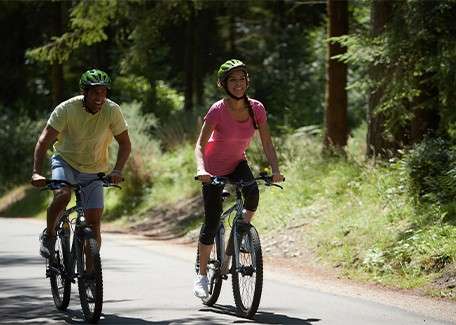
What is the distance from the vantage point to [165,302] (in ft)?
29.8

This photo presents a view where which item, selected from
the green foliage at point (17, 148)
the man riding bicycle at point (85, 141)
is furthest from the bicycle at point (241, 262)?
the green foliage at point (17, 148)

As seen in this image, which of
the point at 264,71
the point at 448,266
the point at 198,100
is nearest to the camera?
the point at 448,266

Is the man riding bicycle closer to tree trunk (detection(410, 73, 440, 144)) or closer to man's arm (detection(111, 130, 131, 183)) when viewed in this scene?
man's arm (detection(111, 130, 131, 183))

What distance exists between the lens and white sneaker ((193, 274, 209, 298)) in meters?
8.75

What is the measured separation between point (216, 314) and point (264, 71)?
22826 mm

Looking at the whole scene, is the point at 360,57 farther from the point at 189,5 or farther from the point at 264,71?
the point at 264,71

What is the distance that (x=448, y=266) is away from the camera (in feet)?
34.1

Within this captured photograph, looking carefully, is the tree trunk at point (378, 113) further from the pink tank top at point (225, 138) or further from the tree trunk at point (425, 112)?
the pink tank top at point (225, 138)

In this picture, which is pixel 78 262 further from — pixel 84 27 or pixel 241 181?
pixel 84 27

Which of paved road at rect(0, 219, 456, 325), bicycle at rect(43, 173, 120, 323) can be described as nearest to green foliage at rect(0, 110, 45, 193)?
paved road at rect(0, 219, 456, 325)

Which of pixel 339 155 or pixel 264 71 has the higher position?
pixel 264 71

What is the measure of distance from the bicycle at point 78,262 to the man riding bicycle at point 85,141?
0.15 m

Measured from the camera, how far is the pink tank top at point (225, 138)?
330 inches

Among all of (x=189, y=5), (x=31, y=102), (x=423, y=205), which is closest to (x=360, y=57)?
(x=423, y=205)
